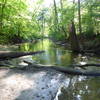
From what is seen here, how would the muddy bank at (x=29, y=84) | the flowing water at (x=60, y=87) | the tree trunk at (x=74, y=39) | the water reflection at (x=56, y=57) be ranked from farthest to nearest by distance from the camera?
the tree trunk at (x=74, y=39) < the water reflection at (x=56, y=57) < the flowing water at (x=60, y=87) < the muddy bank at (x=29, y=84)

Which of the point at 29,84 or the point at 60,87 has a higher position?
the point at 29,84

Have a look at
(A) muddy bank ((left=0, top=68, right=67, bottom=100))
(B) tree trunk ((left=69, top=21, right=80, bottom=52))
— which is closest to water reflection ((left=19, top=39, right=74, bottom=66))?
(B) tree trunk ((left=69, top=21, right=80, bottom=52))

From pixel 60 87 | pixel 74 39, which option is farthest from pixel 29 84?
pixel 74 39

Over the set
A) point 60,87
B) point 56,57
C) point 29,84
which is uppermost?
Result: point 56,57

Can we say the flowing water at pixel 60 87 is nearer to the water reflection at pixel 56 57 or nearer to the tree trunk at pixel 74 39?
the water reflection at pixel 56 57

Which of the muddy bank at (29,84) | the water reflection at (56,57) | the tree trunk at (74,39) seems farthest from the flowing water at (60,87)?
the tree trunk at (74,39)

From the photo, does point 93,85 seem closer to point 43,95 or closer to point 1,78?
point 43,95

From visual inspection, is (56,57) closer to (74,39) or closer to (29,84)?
(74,39)

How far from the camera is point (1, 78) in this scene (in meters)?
8.74

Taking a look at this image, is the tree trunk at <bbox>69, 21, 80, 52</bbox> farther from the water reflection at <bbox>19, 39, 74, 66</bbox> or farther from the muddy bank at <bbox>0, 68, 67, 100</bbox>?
the muddy bank at <bbox>0, 68, 67, 100</bbox>

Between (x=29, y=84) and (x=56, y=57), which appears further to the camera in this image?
(x=56, y=57)

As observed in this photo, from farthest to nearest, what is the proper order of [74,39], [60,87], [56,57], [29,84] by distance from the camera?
[74,39] < [56,57] < [60,87] < [29,84]

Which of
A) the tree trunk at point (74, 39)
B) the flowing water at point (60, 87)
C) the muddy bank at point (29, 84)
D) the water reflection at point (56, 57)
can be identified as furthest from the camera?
the tree trunk at point (74, 39)

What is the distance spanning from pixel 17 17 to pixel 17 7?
3.27ft
